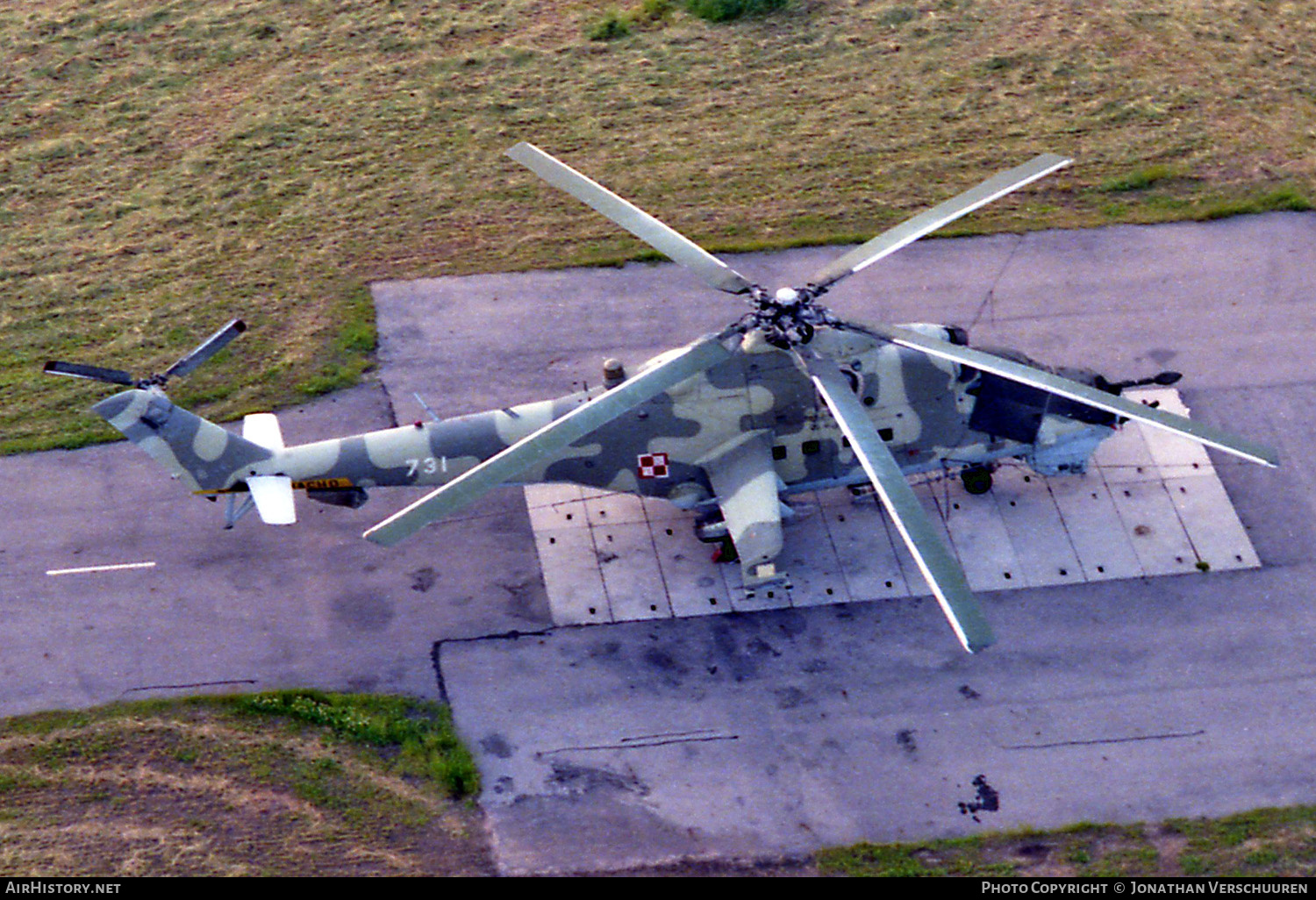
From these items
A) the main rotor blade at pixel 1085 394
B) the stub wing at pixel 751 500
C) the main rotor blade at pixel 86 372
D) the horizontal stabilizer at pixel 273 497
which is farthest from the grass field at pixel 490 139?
the main rotor blade at pixel 1085 394

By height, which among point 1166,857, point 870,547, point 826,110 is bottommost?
point 1166,857

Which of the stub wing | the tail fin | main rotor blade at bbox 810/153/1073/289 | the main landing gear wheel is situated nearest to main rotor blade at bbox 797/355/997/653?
main rotor blade at bbox 810/153/1073/289

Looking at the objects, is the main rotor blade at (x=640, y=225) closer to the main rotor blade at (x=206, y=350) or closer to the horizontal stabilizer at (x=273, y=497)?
the main rotor blade at (x=206, y=350)

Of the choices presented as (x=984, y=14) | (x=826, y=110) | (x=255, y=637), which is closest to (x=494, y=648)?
(x=255, y=637)

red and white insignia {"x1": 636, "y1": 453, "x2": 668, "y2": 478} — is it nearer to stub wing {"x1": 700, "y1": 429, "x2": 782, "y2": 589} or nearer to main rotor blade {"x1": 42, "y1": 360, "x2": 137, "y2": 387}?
stub wing {"x1": 700, "y1": 429, "x2": 782, "y2": 589}

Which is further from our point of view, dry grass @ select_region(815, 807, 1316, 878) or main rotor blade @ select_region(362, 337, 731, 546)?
dry grass @ select_region(815, 807, 1316, 878)

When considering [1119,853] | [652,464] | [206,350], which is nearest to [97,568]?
[206,350]

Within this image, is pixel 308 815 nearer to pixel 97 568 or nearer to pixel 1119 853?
pixel 97 568
